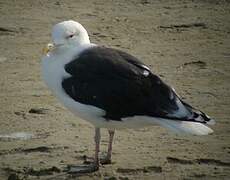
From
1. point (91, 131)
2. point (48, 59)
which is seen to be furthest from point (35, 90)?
point (48, 59)

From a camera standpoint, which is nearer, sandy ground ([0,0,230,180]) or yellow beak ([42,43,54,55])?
yellow beak ([42,43,54,55])

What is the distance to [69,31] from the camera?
691 centimetres

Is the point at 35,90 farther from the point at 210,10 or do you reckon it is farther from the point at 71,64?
the point at 210,10

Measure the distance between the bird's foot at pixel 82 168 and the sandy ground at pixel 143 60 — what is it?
0.06 m

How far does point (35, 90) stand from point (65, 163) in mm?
1999

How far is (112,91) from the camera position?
6562 mm

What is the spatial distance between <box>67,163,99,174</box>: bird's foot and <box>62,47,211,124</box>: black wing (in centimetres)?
58

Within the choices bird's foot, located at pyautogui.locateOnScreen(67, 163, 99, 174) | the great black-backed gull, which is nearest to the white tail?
the great black-backed gull

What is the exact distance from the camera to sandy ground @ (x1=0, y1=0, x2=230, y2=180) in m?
6.94

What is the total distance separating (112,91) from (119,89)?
6 cm

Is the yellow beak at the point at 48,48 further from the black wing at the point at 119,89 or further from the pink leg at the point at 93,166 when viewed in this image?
the pink leg at the point at 93,166

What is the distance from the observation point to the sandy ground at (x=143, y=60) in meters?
6.94

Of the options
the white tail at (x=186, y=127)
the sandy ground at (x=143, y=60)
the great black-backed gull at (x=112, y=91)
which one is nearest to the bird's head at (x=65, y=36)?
the great black-backed gull at (x=112, y=91)

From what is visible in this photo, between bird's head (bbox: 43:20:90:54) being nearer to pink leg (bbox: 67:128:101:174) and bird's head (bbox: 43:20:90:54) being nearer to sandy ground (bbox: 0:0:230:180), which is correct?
pink leg (bbox: 67:128:101:174)
